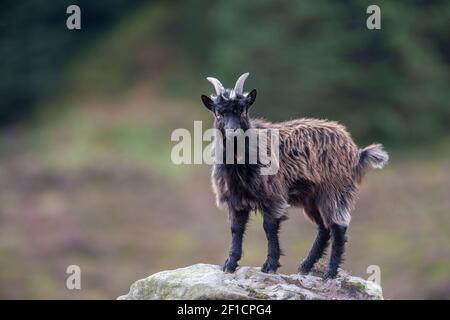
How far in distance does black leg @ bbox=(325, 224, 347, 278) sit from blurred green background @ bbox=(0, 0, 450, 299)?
12665 millimetres

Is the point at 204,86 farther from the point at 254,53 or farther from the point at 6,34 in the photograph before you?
the point at 6,34

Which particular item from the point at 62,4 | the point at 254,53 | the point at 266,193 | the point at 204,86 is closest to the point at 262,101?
the point at 254,53

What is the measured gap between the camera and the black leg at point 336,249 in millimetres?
16391

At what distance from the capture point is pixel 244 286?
15.3 meters

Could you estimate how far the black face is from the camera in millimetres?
15273

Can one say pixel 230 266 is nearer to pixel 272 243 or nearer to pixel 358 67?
pixel 272 243

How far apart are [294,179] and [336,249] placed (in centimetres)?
137

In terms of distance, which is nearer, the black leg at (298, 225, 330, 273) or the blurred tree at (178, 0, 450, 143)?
the black leg at (298, 225, 330, 273)

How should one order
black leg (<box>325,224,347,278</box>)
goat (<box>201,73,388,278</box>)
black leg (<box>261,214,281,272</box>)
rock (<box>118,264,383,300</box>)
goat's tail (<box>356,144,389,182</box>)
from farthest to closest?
goat's tail (<box>356,144,389,182</box>) < black leg (<box>325,224,347,278</box>) < black leg (<box>261,214,281,272</box>) < goat (<box>201,73,388,278</box>) < rock (<box>118,264,383,300</box>)

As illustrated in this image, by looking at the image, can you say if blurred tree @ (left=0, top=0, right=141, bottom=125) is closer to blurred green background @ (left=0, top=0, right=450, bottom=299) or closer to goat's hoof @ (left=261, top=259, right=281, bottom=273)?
blurred green background @ (left=0, top=0, right=450, bottom=299)

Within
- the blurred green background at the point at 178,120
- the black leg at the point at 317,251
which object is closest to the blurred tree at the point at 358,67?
the blurred green background at the point at 178,120

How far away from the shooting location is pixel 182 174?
3975 cm

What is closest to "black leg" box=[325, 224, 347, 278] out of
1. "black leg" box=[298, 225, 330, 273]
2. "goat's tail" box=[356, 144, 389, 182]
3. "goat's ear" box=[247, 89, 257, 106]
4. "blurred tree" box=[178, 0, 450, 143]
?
"black leg" box=[298, 225, 330, 273]

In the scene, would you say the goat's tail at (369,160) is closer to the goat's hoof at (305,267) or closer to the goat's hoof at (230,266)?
the goat's hoof at (305,267)
